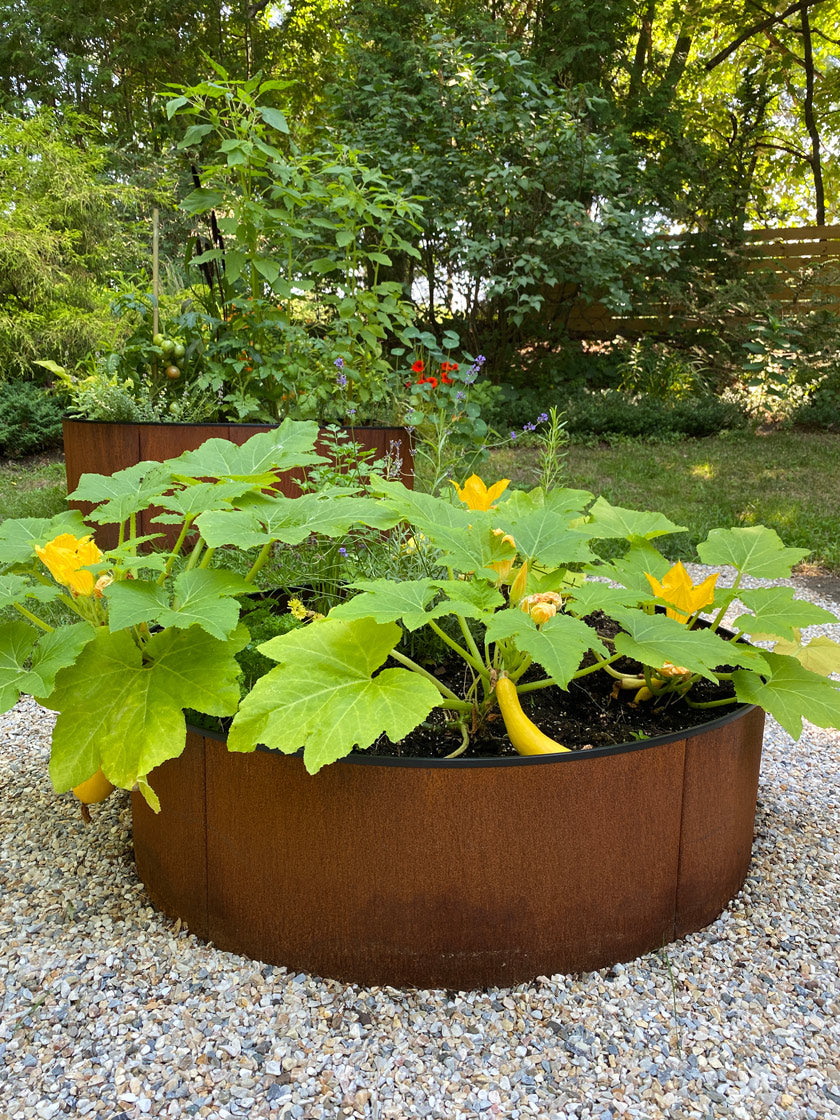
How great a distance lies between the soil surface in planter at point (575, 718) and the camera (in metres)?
1.55

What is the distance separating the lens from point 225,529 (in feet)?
4.60

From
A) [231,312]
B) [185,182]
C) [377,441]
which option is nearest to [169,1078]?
[377,441]

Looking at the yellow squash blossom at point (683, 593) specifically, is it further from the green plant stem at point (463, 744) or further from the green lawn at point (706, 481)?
the green lawn at point (706, 481)

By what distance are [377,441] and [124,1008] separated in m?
2.72

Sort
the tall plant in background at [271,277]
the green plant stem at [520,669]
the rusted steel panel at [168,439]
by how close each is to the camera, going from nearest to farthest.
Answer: the green plant stem at [520,669]
the rusted steel panel at [168,439]
the tall plant in background at [271,277]

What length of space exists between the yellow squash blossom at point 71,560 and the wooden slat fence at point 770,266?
807 centimetres

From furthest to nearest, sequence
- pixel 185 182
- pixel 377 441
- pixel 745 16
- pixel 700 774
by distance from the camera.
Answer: pixel 185 182 < pixel 745 16 < pixel 377 441 < pixel 700 774

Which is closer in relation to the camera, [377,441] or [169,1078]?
[169,1078]

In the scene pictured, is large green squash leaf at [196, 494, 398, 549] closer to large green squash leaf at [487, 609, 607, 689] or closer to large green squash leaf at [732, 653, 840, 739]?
large green squash leaf at [487, 609, 607, 689]

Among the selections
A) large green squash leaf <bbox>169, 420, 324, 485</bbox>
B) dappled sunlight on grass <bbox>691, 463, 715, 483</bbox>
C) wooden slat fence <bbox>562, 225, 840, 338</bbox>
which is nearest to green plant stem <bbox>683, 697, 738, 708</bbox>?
large green squash leaf <bbox>169, 420, 324, 485</bbox>

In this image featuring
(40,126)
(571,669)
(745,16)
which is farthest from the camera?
(745,16)

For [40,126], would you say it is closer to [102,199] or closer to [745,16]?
[102,199]

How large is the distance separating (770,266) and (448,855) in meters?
9.23

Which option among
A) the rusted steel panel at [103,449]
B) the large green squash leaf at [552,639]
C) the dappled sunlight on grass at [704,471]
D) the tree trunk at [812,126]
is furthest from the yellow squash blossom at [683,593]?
the tree trunk at [812,126]
